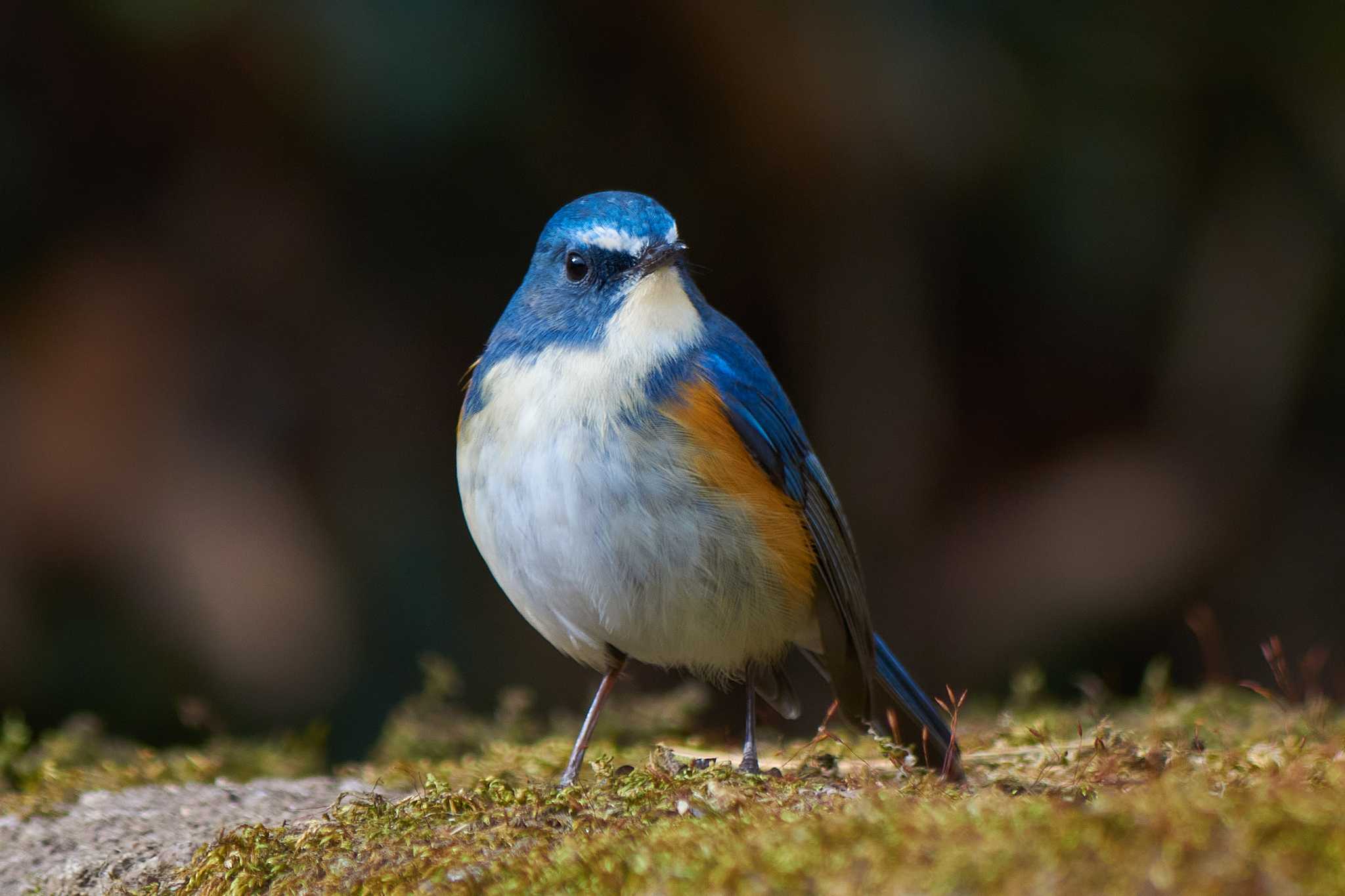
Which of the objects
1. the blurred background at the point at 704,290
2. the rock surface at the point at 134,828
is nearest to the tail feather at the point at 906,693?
the rock surface at the point at 134,828

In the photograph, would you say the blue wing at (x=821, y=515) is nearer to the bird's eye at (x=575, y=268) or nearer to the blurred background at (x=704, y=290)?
the bird's eye at (x=575, y=268)

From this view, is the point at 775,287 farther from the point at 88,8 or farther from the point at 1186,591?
the point at 88,8

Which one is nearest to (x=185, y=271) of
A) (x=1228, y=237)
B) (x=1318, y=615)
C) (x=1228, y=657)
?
(x=1228, y=237)

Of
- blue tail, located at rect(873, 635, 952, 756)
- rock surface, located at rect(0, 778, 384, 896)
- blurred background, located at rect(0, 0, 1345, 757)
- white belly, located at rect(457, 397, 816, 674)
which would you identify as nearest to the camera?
rock surface, located at rect(0, 778, 384, 896)

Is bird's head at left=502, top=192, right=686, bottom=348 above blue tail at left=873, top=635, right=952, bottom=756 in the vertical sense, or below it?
above

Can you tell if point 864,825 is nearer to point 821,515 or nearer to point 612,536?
point 612,536

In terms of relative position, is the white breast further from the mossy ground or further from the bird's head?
the mossy ground

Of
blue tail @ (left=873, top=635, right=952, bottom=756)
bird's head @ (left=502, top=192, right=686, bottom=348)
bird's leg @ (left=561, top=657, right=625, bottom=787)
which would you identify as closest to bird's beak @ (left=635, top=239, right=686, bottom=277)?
bird's head @ (left=502, top=192, right=686, bottom=348)
